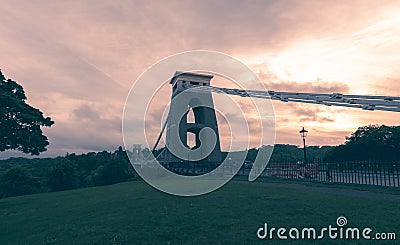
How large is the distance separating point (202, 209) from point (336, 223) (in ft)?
14.0

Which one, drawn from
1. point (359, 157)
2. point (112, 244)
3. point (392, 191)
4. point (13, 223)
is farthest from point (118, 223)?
point (359, 157)

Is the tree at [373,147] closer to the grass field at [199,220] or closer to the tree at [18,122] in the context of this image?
the grass field at [199,220]

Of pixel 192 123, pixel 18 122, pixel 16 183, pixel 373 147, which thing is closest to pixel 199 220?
pixel 18 122

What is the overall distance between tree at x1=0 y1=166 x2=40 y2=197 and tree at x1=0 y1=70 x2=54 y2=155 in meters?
13.9

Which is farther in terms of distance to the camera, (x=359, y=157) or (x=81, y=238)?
(x=359, y=157)

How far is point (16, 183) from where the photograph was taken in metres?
30.8

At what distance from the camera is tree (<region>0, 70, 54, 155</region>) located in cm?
1833

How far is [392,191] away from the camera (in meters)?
12.4

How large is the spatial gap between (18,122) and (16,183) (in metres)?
15.5

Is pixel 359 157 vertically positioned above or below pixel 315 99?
below

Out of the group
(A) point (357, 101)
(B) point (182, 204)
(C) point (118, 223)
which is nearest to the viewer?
(C) point (118, 223)

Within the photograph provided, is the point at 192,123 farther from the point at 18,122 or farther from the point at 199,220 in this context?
the point at 199,220

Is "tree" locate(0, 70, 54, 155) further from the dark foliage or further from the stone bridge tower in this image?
the stone bridge tower

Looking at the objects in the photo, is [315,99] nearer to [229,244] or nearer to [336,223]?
[336,223]
